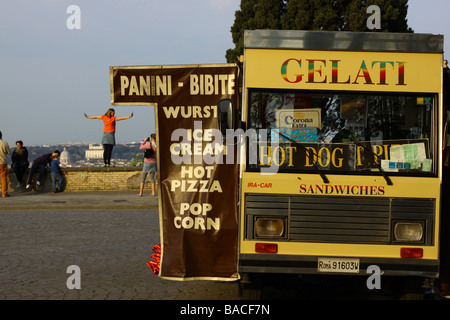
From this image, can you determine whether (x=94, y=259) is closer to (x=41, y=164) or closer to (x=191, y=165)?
(x=191, y=165)

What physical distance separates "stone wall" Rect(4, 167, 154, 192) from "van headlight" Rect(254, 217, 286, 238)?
1604 cm

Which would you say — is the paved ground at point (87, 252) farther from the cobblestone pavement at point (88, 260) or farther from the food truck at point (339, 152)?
the food truck at point (339, 152)

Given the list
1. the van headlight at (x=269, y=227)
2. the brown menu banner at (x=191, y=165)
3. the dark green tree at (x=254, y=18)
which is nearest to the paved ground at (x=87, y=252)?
the brown menu banner at (x=191, y=165)

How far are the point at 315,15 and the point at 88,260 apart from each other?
29.2m

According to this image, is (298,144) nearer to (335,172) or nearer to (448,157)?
(335,172)

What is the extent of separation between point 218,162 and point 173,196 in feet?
1.94

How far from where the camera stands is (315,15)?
35938mm

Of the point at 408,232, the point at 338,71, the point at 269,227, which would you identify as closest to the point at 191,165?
the point at 269,227

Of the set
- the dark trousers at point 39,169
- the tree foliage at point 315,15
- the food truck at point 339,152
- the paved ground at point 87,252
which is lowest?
the paved ground at point 87,252

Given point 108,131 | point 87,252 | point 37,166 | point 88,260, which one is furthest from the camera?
point 37,166

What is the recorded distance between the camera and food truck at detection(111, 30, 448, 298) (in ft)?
20.0

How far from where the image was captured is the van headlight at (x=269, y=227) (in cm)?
616

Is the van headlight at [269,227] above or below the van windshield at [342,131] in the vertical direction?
below

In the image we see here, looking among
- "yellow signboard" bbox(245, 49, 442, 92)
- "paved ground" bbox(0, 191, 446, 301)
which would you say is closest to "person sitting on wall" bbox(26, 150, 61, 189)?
"paved ground" bbox(0, 191, 446, 301)
